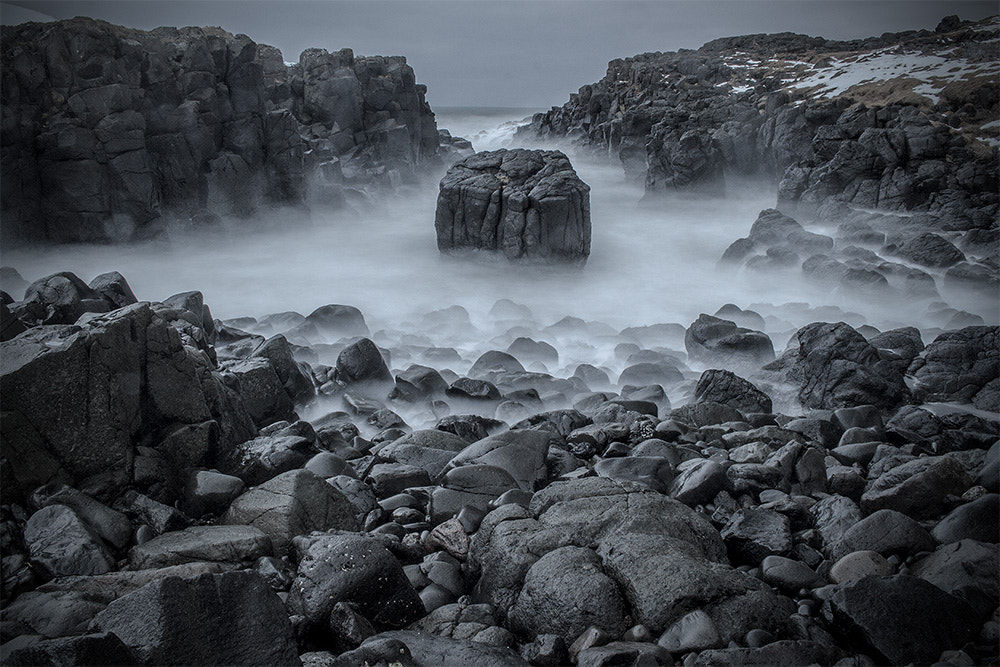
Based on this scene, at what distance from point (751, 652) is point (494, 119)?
8086cm

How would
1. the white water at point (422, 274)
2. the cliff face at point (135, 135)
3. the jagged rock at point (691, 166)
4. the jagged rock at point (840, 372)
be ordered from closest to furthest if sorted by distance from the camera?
1. the jagged rock at point (840, 372)
2. the white water at point (422, 274)
3. the cliff face at point (135, 135)
4. the jagged rock at point (691, 166)

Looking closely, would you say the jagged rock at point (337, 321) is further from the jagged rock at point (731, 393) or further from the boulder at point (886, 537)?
the boulder at point (886, 537)

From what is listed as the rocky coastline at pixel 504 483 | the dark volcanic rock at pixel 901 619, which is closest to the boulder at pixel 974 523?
the rocky coastline at pixel 504 483

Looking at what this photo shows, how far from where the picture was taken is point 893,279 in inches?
638

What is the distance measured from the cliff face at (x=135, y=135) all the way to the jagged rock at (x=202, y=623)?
65.2ft

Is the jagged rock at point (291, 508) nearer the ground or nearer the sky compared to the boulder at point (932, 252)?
nearer the sky

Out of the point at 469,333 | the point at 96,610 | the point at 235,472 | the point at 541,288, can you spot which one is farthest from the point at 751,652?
the point at 541,288

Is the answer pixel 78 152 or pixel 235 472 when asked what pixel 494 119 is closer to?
pixel 78 152

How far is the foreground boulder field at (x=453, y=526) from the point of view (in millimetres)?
3553

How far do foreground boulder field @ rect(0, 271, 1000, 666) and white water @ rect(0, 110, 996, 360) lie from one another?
7026mm

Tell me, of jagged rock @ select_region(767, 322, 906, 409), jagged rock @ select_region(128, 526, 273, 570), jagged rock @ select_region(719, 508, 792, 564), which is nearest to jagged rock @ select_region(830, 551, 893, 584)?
jagged rock @ select_region(719, 508, 792, 564)

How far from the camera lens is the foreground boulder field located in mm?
3553

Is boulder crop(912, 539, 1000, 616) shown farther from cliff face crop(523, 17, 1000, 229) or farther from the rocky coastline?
cliff face crop(523, 17, 1000, 229)

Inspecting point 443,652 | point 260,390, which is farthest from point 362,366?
point 443,652
